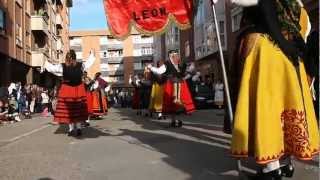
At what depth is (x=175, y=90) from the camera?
13578mm

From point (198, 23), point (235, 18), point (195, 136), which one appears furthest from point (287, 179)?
point (198, 23)

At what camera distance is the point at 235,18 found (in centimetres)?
4194

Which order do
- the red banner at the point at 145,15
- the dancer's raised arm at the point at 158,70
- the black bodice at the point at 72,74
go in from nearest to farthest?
the red banner at the point at 145,15 → the black bodice at the point at 72,74 → the dancer's raised arm at the point at 158,70

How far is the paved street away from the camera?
672 centimetres

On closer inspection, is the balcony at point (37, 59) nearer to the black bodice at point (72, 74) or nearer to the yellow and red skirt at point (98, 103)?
the yellow and red skirt at point (98, 103)

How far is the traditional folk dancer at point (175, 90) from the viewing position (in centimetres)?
1347

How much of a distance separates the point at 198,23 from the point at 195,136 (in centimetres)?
4384

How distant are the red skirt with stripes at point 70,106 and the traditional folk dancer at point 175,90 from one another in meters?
2.03

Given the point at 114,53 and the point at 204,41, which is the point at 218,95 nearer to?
the point at 204,41

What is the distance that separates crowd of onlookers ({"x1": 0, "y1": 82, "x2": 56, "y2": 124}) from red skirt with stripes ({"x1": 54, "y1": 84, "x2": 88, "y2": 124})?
867cm

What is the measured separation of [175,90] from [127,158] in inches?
221

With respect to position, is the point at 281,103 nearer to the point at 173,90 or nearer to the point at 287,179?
the point at 287,179

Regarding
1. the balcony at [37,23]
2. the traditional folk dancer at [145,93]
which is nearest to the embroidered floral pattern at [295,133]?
the traditional folk dancer at [145,93]

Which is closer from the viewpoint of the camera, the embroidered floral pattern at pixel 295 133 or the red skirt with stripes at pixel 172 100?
the embroidered floral pattern at pixel 295 133
